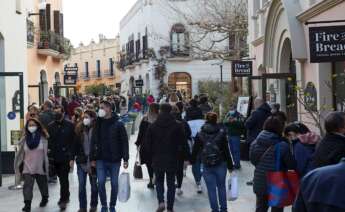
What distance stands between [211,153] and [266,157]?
1800mm

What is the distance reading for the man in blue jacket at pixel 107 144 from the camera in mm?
9852

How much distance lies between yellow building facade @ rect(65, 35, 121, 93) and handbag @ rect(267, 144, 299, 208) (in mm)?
70461

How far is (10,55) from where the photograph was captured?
18.9 m

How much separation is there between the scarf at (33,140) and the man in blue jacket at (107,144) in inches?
45.4

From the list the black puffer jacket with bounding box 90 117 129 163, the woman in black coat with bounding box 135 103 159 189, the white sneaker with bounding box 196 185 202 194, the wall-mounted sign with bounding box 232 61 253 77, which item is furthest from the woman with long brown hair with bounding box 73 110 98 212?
the wall-mounted sign with bounding box 232 61 253 77

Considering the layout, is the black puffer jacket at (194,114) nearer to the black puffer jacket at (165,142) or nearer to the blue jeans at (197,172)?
the blue jeans at (197,172)

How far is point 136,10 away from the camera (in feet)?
187

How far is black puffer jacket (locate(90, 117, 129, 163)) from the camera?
32.3 feet

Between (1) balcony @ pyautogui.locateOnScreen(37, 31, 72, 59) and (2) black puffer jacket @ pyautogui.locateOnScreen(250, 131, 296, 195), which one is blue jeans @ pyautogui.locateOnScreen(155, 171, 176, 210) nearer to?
(2) black puffer jacket @ pyautogui.locateOnScreen(250, 131, 296, 195)

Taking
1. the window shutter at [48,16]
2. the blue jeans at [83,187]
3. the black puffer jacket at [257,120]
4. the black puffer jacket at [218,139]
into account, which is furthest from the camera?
the window shutter at [48,16]

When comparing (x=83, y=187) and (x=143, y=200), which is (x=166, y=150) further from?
(x=143, y=200)

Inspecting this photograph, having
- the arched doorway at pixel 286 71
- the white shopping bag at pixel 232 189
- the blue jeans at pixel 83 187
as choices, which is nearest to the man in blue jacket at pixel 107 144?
the blue jeans at pixel 83 187

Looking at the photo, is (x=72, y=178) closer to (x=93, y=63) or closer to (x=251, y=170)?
(x=251, y=170)

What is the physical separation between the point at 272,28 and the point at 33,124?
10.5 metres
